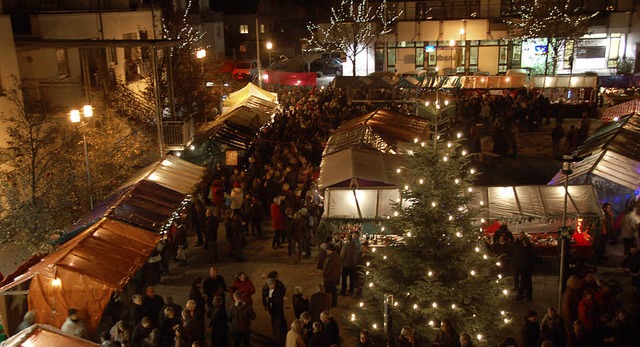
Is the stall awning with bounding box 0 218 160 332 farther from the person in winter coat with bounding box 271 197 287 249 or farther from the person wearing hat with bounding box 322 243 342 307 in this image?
the person in winter coat with bounding box 271 197 287 249

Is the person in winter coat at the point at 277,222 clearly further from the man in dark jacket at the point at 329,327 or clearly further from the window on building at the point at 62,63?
the window on building at the point at 62,63

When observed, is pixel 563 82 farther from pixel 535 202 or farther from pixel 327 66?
pixel 327 66

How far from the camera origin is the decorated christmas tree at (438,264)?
953 cm

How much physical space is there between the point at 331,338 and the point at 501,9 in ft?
117

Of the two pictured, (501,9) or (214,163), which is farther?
(501,9)

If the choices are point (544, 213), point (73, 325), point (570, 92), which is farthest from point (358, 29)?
point (73, 325)

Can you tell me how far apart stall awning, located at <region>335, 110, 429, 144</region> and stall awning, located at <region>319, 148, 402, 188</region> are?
7.23 feet

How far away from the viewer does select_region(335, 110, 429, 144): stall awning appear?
19.7 meters

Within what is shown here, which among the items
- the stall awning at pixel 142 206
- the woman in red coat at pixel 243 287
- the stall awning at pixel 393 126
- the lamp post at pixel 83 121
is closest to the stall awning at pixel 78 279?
the stall awning at pixel 142 206

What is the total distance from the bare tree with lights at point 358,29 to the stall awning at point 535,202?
2530 centimetres

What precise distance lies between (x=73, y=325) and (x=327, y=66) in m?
38.8

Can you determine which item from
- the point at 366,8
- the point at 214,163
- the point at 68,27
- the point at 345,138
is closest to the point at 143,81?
the point at 68,27

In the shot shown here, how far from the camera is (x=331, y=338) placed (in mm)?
9516

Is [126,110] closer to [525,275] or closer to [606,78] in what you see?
[525,275]
